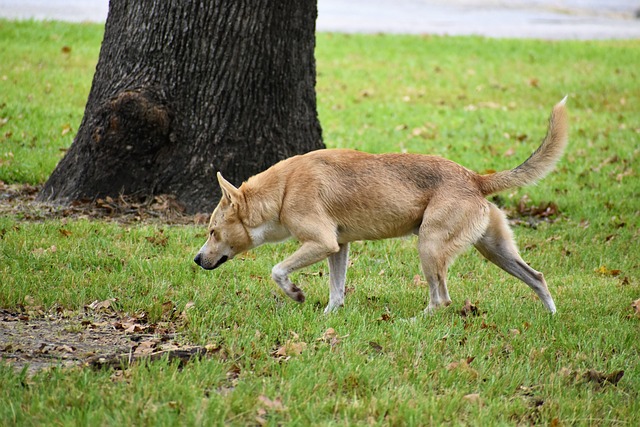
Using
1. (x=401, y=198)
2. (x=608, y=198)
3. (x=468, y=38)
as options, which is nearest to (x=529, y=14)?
(x=468, y=38)

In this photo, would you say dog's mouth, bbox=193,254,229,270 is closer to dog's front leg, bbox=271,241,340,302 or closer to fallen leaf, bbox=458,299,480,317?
dog's front leg, bbox=271,241,340,302

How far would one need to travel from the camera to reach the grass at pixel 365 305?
4.63 metres

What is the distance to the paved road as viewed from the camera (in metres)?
21.4

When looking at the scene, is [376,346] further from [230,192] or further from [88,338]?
[88,338]

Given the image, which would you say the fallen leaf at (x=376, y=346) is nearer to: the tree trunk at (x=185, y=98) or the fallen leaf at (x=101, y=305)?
the fallen leaf at (x=101, y=305)

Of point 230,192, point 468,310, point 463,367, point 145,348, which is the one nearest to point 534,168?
point 468,310

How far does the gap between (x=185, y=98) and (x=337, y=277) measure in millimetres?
2995

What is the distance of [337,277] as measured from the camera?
675cm

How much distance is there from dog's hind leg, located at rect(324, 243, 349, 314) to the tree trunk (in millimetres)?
2388

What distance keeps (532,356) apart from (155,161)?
4639 millimetres

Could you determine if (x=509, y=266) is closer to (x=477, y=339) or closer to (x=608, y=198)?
(x=477, y=339)

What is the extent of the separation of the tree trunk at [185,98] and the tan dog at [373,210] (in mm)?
2221

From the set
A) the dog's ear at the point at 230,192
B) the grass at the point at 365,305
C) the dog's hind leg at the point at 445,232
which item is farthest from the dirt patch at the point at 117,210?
the dog's hind leg at the point at 445,232

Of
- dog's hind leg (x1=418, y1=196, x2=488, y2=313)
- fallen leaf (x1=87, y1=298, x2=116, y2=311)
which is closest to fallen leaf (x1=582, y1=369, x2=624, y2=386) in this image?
dog's hind leg (x1=418, y1=196, x2=488, y2=313)
